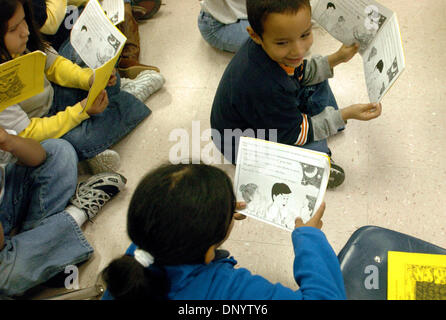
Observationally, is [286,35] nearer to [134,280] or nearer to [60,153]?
[134,280]

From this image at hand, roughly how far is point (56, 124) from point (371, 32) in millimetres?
1025

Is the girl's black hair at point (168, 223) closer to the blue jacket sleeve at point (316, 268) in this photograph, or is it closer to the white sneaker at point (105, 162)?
the blue jacket sleeve at point (316, 268)

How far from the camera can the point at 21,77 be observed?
39.9 inches

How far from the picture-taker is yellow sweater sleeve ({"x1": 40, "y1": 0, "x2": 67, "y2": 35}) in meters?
1.33

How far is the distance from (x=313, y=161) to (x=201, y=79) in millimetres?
857

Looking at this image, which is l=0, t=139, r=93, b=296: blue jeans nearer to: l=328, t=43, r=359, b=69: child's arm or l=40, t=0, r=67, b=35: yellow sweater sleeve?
l=40, t=0, r=67, b=35: yellow sweater sleeve

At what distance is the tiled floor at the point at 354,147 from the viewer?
45.6 inches

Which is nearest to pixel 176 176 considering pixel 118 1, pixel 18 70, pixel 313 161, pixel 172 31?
pixel 313 161

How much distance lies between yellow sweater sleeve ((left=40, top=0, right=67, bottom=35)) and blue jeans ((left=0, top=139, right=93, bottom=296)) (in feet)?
1.54

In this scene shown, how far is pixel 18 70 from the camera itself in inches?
38.7

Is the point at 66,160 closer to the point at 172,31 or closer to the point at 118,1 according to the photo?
the point at 118,1

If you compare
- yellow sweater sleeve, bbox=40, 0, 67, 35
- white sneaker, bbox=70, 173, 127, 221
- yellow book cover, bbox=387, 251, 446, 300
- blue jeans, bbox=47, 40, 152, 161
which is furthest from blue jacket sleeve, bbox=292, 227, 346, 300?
yellow sweater sleeve, bbox=40, 0, 67, 35

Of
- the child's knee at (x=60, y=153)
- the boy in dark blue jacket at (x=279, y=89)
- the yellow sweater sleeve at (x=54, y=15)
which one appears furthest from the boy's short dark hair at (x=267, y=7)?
the yellow sweater sleeve at (x=54, y=15)

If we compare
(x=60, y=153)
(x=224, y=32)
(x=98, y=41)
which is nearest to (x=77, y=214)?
(x=60, y=153)
